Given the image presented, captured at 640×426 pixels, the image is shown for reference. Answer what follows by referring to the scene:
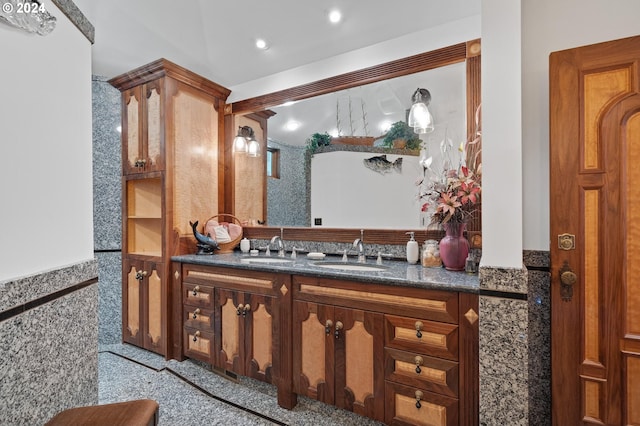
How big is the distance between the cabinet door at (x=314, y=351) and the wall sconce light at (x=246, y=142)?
1.64 metres

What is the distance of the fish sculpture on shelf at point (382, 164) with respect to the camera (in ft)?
7.14

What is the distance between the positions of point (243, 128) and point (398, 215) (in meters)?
1.74

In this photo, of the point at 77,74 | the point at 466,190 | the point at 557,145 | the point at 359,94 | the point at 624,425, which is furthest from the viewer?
the point at 359,94

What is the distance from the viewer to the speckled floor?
1782 mm

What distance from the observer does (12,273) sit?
2.73ft

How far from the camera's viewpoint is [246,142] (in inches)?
114

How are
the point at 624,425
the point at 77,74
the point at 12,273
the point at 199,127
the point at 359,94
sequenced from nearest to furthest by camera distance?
the point at 12,273 < the point at 77,74 < the point at 624,425 < the point at 359,94 < the point at 199,127

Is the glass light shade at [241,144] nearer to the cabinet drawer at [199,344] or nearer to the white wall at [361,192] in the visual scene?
the white wall at [361,192]

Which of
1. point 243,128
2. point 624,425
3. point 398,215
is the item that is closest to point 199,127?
point 243,128

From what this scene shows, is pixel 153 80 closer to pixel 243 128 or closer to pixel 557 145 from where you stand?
pixel 243 128

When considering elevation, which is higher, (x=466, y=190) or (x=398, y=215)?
(x=466, y=190)

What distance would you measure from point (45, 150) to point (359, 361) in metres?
1.64

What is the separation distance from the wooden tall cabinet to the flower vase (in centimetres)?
208

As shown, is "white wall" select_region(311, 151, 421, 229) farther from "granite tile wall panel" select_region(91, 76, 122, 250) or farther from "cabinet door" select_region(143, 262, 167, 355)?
"granite tile wall panel" select_region(91, 76, 122, 250)
